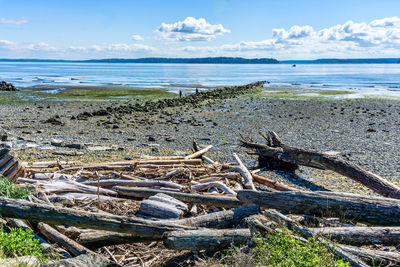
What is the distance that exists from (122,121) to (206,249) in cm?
1818

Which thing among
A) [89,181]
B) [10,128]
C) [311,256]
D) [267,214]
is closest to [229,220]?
[267,214]

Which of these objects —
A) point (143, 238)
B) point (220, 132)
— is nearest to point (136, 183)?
point (143, 238)

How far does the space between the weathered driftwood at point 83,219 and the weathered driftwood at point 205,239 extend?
316 millimetres

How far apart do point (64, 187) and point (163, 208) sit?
2303 mm

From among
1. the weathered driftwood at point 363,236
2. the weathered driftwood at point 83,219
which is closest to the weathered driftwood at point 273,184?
the weathered driftwood at point 363,236

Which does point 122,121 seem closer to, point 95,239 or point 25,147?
point 25,147

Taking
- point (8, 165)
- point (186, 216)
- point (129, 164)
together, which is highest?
point (8, 165)

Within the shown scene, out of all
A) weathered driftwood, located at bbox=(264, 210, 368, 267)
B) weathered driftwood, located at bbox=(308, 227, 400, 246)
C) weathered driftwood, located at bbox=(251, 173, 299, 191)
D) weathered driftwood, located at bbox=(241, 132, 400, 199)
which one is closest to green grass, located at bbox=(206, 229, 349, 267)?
weathered driftwood, located at bbox=(264, 210, 368, 267)

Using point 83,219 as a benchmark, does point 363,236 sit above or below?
below

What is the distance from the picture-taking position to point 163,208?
20.1 feet

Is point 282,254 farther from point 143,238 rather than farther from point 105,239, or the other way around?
point 105,239

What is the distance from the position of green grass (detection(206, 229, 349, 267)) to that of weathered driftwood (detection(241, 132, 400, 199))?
14.9 feet

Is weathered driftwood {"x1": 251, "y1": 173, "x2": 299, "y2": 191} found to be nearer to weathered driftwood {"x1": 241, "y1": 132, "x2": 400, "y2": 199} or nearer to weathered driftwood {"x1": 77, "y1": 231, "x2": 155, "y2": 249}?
weathered driftwood {"x1": 241, "y1": 132, "x2": 400, "y2": 199}

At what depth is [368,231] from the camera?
→ 4.95 metres
